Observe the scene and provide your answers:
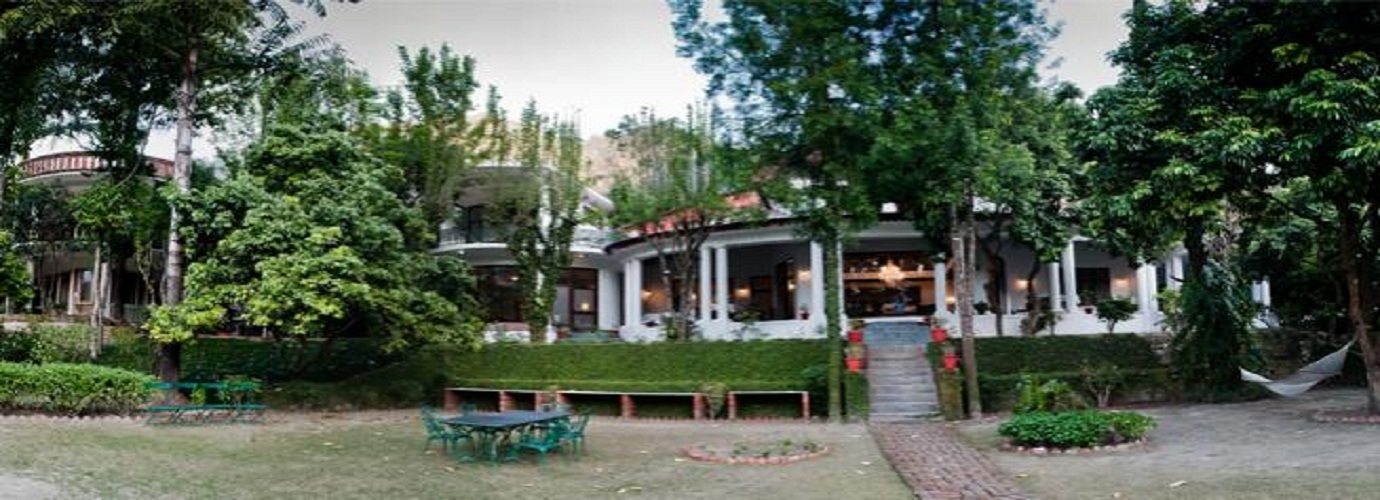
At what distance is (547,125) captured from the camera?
2728 cm

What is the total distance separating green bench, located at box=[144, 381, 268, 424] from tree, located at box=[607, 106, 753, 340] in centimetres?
980

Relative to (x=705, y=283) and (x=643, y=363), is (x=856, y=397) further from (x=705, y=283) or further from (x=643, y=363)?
(x=705, y=283)

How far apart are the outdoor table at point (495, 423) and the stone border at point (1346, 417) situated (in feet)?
38.9

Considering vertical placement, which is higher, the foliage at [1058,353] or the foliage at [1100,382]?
the foliage at [1058,353]

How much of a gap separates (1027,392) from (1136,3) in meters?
7.21

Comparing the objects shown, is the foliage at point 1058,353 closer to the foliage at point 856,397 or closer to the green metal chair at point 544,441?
the foliage at point 856,397

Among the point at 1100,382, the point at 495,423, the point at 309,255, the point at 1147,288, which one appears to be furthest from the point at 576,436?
the point at 1147,288

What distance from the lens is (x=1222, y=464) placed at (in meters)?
11.5

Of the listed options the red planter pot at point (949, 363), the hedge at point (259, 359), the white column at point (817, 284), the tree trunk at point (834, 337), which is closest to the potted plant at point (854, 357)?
the tree trunk at point (834, 337)

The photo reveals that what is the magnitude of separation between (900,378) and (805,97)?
20.3 ft

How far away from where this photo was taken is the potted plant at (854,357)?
61.6 feet

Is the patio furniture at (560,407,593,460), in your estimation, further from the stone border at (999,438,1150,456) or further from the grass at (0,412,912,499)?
the stone border at (999,438,1150,456)

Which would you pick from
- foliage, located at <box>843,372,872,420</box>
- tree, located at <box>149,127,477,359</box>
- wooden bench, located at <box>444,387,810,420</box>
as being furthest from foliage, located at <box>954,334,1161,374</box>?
tree, located at <box>149,127,477,359</box>

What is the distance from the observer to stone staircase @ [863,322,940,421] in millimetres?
18312
